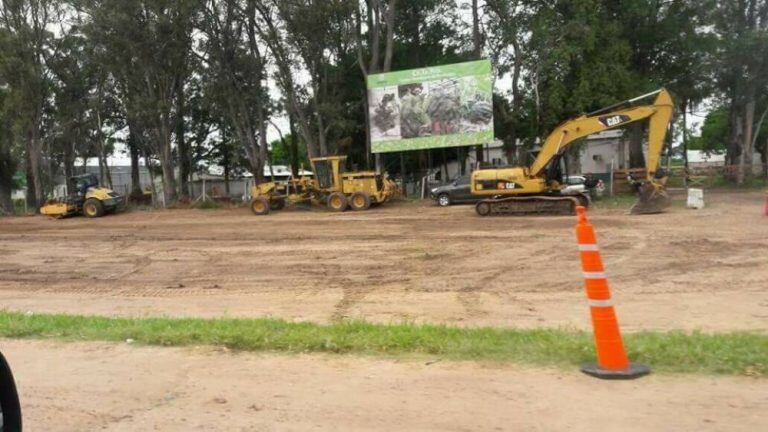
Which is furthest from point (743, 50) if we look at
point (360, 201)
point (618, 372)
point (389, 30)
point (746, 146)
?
point (618, 372)

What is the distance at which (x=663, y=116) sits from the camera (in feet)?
77.6

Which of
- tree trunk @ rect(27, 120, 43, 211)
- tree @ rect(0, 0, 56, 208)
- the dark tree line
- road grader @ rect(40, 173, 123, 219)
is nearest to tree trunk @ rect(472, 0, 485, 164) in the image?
the dark tree line

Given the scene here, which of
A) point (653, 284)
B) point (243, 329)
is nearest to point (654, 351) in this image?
point (243, 329)

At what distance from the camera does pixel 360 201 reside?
30047 mm

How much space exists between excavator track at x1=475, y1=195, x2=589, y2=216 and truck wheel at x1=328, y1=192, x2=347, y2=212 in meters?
6.92

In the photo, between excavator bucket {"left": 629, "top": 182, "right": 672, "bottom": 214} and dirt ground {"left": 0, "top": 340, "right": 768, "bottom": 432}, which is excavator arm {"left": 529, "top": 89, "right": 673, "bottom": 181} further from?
dirt ground {"left": 0, "top": 340, "right": 768, "bottom": 432}

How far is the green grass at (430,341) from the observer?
552cm

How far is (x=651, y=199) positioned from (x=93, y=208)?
Answer: 86.9ft

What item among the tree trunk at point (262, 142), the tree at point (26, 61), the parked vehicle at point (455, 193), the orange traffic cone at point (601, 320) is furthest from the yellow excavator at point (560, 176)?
the tree at point (26, 61)

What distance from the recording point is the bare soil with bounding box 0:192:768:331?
10383mm

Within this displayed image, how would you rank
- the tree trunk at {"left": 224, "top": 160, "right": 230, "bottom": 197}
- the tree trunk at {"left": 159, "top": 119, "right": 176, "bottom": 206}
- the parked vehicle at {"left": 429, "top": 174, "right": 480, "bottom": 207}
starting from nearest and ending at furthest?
the parked vehicle at {"left": 429, "top": 174, "right": 480, "bottom": 207}, the tree trunk at {"left": 159, "top": 119, "right": 176, "bottom": 206}, the tree trunk at {"left": 224, "top": 160, "right": 230, "bottom": 197}

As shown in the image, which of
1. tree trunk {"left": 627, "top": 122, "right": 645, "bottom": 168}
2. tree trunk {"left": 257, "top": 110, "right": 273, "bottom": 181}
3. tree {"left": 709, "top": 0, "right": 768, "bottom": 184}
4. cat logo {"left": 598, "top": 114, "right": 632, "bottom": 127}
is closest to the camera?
cat logo {"left": 598, "top": 114, "right": 632, "bottom": 127}

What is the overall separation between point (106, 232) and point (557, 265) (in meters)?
18.0

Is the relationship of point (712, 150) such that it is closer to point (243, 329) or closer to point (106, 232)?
point (106, 232)
